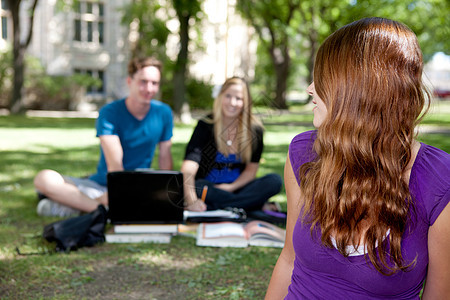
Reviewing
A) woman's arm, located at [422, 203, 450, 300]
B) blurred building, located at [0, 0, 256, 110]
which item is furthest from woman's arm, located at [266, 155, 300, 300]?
blurred building, located at [0, 0, 256, 110]

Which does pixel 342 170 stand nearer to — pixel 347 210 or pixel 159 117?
pixel 347 210

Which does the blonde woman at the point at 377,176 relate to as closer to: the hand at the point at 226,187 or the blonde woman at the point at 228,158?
the blonde woman at the point at 228,158

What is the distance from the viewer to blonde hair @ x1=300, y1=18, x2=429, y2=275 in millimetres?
1201

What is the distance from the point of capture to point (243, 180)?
173 inches

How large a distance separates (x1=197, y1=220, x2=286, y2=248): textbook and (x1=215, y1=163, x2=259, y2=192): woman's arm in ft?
2.18

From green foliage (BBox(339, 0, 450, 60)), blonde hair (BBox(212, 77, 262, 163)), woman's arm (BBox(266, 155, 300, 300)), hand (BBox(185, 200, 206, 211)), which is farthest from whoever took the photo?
green foliage (BBox(339, 0, 450, 60))

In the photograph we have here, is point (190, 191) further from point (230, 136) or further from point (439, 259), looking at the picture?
point (439, 259)

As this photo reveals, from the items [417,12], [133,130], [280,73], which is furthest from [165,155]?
[417,12]

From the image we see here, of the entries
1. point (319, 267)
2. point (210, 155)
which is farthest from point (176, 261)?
point (319, 267)

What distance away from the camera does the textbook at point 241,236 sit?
3521 millimetres

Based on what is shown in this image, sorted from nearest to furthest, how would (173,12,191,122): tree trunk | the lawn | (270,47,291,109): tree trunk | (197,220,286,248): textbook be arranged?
1. the lawn
2. (197,220,286,248): textbook
3. (173,12,191,122): tree trunk
4. (270,47,291,109): tree trunk

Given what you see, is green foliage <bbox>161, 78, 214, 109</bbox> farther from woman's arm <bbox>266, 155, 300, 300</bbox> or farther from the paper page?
woman's arm <bbox>266, 155, 300, 300</bbox>

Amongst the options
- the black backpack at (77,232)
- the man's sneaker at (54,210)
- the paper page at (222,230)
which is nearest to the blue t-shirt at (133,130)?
the man's sneaker at (54,210)

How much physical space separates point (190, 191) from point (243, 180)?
557 millimetres
